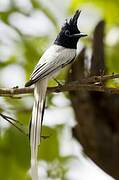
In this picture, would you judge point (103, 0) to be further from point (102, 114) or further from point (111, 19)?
point (102, 114)

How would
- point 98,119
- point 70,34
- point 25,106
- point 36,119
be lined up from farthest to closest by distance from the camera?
point 25,106
point 98,119
point 70,34
point 36,119

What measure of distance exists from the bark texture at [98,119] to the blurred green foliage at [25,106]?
0.40 feet

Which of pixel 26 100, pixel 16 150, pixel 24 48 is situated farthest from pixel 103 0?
pixel 16 150

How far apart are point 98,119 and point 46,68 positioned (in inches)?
35.7

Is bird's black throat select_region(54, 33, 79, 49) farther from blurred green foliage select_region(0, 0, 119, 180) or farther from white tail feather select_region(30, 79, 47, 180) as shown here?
blurred green foliage select_region(0, 0, 119, 180)

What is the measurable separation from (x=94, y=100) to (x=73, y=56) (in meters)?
0.85

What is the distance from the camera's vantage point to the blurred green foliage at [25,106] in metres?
2.35

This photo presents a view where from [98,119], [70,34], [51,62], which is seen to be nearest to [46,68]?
[51,62]

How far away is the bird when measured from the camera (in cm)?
144

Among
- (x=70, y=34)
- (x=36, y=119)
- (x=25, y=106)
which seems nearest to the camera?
(x=36, y=119)

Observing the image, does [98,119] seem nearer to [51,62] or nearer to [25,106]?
[25,106]

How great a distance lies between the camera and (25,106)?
253cm

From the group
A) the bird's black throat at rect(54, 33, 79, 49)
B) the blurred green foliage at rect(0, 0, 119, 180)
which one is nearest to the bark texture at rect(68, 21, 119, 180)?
the blurred green foliage at rect(0, 0, 119, 180)

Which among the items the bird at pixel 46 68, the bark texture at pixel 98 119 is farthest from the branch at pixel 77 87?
the bark texture at pixel 98 119
